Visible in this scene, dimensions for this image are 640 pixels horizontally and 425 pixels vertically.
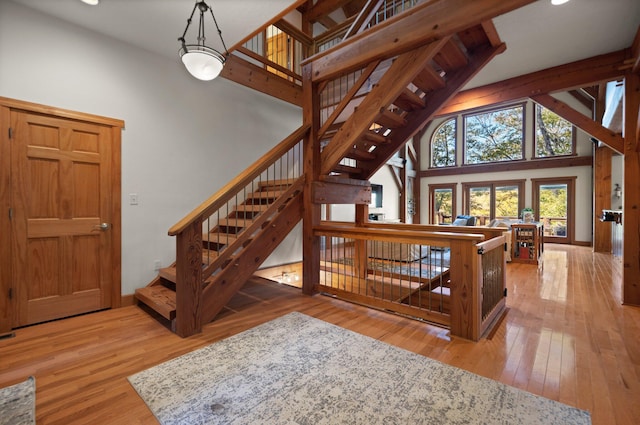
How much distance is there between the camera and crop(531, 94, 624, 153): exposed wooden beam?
348 cm

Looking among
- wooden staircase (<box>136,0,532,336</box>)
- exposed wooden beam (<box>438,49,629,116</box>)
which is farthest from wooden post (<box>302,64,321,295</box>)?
exposed wooden beam (<box>438,49,629,116</box>)

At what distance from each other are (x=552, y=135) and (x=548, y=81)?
6.77 metres

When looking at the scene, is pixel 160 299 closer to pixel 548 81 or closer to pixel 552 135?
pixel 548 81

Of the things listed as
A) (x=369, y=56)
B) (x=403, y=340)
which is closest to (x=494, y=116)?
(x=369, y=56)

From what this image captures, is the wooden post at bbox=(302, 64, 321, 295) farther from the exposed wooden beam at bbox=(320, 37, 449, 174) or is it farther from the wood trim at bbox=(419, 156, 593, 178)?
the wood trim at bbox=(419, 156, 593, 178)

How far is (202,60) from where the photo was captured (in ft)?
7.79

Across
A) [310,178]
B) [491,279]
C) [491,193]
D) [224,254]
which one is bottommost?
[491,279]

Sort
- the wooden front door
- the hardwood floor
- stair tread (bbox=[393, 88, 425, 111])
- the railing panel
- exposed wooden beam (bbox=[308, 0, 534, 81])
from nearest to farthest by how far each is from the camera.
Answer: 1. the hardwood floor
2. exposed wooden beam (bbox=[308, 0, 534, 81])
3. the railing panel
4. the wooden front door
5. stair tread (bbox=[393, 88, 425, 111])

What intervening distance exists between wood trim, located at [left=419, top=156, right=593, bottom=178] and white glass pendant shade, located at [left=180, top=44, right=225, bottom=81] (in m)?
10.3

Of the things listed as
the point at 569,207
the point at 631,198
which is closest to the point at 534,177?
the point at 569,207

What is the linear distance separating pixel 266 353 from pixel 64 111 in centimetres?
305

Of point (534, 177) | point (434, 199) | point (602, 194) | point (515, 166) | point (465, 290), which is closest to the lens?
point (465, 290)

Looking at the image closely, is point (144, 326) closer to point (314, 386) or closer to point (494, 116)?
point (314, 386)

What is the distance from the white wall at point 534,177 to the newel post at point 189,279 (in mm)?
10537
